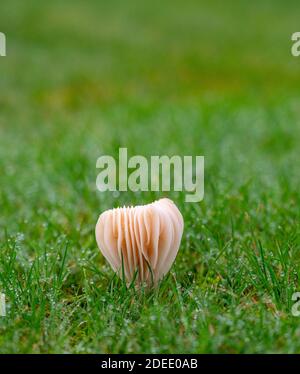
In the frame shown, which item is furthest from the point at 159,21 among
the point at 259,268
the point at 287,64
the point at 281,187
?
the point at 259,268

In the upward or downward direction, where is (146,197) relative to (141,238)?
upward

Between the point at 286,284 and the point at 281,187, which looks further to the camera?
the point at 281,187

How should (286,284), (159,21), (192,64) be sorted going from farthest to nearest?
(159,21) → (192,64) → (286,284)

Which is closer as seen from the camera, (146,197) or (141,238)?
(141,238)

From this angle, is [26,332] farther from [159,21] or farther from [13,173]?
[159,21]
